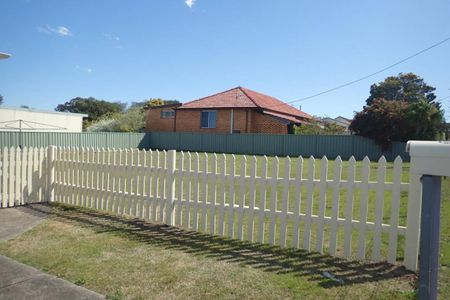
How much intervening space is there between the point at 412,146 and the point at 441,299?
5.23 ft

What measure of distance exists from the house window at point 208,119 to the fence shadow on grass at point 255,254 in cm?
2776

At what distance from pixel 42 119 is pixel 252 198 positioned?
1069 inches

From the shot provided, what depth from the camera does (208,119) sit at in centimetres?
3456

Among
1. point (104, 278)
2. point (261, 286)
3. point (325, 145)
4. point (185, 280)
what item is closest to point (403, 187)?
point (261, 286)

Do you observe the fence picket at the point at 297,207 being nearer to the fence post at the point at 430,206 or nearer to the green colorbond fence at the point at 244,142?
the fence post at the point at 430,206

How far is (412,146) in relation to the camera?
3109 mm

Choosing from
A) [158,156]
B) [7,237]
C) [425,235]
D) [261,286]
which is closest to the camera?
[425,235]

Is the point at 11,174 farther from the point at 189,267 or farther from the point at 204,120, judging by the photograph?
the point at 204,120

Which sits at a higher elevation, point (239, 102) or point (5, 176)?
point (239, 102)

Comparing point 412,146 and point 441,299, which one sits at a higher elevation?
point 412,146

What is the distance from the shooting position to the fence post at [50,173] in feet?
26.2

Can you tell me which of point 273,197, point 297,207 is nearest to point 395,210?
point 297,207

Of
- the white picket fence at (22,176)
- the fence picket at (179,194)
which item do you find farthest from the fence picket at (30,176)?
the fence picket at (179,194)

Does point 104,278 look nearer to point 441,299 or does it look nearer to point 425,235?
point 425,235
